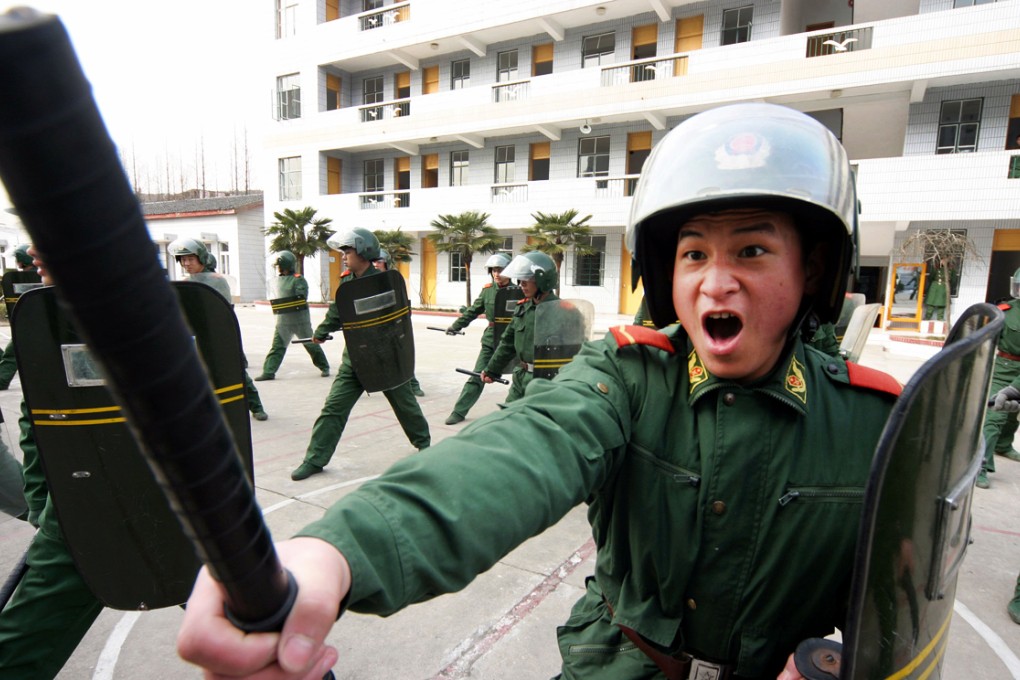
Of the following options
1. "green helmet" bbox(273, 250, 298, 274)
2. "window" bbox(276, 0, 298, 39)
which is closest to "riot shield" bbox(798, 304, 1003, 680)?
"green helmet" bbox(273, 250, 298, 274)

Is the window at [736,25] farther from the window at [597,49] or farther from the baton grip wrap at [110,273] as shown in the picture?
the baton grip wrap at [110,273]

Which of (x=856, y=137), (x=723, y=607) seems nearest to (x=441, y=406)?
(x=723, y=607)

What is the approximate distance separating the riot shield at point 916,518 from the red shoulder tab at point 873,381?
200 mm

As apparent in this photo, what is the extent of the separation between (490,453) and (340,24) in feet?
87.0

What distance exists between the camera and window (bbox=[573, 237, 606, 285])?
19.4m

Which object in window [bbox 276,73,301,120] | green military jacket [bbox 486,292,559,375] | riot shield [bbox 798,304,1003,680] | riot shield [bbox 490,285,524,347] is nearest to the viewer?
riot shield [bbox 798,304,1003,680]

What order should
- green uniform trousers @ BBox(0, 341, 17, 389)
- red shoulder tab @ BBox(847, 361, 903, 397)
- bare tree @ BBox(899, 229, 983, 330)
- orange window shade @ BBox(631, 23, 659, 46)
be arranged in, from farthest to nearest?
orange window shade @ BBox(631, 23, 659, 46), bare tree @ BBox(899, 229, 983, 330), green uniform trousers @ BBox(0, 341, 17, 389), red shoulder tab @ BBox(847, 361, 903, 397)

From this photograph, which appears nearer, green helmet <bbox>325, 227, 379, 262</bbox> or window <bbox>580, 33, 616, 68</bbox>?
green helmet <bbox>325, 227, 379, 262</bbox>

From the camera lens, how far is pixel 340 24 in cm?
2323

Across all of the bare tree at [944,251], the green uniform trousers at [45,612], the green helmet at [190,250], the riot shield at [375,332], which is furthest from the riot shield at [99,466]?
the bare tree at [944,251]

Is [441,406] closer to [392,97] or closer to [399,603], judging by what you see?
[399,603]

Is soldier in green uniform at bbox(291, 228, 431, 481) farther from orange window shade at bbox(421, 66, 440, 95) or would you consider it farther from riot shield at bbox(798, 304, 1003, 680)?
orange window shade at bbox(421, 66, 440, 95)

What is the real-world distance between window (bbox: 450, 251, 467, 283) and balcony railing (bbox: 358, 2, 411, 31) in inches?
376

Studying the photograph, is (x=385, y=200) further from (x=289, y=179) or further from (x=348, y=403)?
(x=348, y=403)
